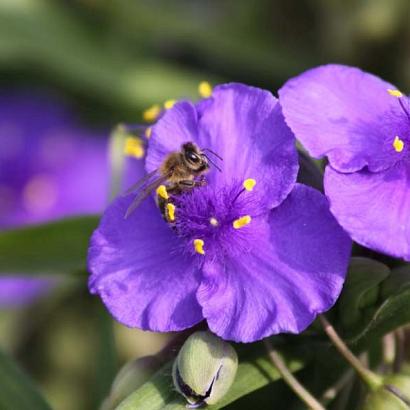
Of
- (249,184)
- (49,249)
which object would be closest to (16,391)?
(49,249)

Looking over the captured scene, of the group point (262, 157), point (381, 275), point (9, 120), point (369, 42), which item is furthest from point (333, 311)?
point (9, 120)

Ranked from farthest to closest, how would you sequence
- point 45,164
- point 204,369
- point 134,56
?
1. point 45,164
2. point 134,56
3. point 204,369

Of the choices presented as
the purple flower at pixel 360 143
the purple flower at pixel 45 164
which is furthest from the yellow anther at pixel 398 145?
the purple flower at pixel 45 164

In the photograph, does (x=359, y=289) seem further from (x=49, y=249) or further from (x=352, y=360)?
(x=49, y=249)

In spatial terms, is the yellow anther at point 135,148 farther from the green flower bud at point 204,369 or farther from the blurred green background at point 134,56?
the blurred green background at point 134,56

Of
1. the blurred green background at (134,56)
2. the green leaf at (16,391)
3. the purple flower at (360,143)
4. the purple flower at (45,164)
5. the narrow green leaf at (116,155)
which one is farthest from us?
the purple flower at (45,164)
